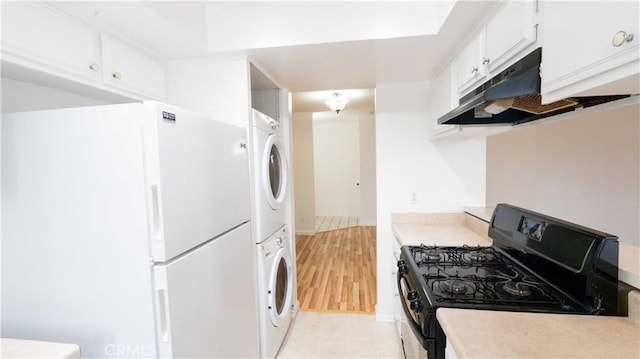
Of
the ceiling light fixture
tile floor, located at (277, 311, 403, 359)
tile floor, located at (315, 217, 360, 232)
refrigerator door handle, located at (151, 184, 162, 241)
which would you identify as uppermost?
the ceiling light fixture

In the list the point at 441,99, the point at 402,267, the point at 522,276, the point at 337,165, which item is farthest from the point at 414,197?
the point at 337,165

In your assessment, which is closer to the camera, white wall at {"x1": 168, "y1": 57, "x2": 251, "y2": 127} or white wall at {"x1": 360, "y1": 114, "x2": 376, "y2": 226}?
white wall at {"x1": 168, "y1": 57, "x2": 251, "y2": 127}

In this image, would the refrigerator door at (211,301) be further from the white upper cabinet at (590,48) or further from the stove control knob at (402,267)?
the white upper cabinet at (590,48)

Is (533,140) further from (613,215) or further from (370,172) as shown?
(370,172)

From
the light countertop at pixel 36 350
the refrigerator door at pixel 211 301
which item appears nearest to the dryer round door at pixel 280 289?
the refrigerator door at pixel 211 301

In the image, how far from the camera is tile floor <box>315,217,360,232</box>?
5.89 metres

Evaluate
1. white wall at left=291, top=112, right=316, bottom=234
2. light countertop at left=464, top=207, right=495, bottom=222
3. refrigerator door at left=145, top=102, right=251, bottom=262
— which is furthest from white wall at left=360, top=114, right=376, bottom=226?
refrigerator door at left=145, top=102, right=251, bottom=262

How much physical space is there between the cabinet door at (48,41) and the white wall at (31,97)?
0.88 feet

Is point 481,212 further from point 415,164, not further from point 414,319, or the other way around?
point 414,319

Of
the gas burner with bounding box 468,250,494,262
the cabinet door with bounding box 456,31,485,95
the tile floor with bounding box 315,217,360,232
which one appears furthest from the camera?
the tile floor with bounding box 315,217,360,232

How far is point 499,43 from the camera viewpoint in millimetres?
1110

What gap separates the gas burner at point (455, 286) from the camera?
41.9 inches

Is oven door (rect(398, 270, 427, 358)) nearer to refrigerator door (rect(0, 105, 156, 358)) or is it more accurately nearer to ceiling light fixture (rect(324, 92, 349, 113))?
refrigerator door (rect(0, 105, 156, 358))

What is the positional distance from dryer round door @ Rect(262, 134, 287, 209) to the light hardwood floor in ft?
4.47
